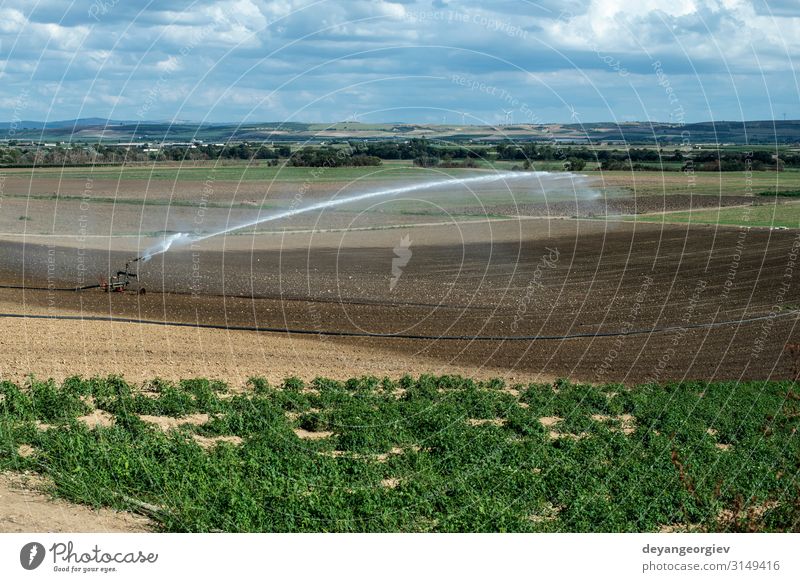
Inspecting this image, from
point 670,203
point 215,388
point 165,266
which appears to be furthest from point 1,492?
point 670,203

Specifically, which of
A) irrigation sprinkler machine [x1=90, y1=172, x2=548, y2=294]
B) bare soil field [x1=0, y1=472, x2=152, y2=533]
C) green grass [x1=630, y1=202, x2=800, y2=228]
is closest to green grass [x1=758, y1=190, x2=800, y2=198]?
green grass [x1=630, y1=202, x2=800, y2=228]

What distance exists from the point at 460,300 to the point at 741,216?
36.6 metres

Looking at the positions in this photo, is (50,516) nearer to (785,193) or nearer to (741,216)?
(741,216)

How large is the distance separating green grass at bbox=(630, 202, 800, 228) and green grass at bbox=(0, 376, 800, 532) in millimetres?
43586

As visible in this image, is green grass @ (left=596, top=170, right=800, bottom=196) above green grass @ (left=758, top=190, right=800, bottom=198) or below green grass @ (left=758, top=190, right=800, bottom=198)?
above

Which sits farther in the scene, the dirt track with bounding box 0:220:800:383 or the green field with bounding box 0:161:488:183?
the green field with bounding box 0:161:488:183

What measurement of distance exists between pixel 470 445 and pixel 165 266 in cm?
2893

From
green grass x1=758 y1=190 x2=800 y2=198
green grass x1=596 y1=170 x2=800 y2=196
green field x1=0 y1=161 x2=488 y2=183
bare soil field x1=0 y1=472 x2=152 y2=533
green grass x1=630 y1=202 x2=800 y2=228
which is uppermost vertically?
green field x1=0 y1=161 x2=488 y2=183

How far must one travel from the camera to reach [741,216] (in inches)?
2692

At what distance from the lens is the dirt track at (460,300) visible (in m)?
27.9

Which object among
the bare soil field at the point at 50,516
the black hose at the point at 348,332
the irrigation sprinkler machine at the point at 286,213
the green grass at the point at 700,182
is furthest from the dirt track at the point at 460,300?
the green grass at the point at 700,182

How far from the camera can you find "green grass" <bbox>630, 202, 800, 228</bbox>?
6550cm

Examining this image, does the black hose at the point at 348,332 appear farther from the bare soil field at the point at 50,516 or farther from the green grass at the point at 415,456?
the bare soil field at the point at 50,516

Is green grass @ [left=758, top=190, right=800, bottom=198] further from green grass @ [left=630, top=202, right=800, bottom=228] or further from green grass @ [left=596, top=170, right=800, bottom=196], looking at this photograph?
green grass @ [left=630, top=202, right=800, bottom=228]
